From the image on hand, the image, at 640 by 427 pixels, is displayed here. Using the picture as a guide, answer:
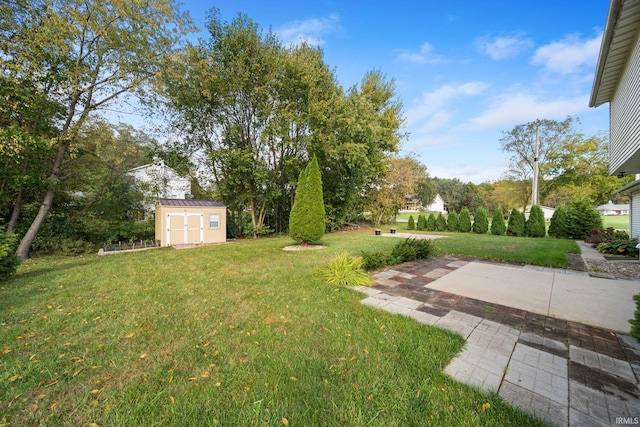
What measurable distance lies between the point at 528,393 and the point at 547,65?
10.0 metres

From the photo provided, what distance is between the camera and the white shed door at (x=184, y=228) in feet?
35.5

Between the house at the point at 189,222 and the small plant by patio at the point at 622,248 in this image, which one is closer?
the small plant by patio at the point at 622,248

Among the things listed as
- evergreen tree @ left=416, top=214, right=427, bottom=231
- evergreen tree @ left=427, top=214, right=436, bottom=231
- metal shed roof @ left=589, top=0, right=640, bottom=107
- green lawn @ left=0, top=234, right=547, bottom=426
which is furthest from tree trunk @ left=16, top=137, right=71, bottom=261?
evergreen tree @ left=427, top=214, right=436, bottom=231

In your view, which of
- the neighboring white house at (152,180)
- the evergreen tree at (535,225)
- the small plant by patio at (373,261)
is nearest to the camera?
the small plant by patio at (373,261)

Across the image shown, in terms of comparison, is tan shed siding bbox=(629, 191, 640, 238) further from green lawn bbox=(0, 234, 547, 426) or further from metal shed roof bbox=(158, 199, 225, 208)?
metal shed roof bbox=(158, 199, 225, 208)

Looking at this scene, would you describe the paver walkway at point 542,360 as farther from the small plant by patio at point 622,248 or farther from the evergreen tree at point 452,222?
the evergreen tree at point 452,222

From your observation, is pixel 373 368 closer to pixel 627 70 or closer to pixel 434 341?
pixel 434 341

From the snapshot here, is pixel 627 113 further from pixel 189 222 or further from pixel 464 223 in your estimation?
pixel 189 222

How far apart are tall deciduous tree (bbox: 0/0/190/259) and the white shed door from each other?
386cm

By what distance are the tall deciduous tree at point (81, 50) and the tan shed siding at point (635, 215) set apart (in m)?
16.9

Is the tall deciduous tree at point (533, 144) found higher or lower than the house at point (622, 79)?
higher

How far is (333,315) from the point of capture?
10.6ft

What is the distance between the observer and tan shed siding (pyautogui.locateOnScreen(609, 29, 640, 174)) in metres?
4.39

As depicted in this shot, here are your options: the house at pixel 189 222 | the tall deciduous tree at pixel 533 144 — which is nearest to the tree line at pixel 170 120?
the tall deciduous tree at pixel 533 144
